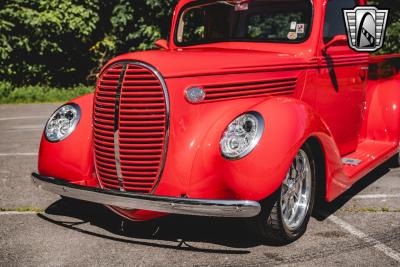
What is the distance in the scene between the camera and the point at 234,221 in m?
4.39

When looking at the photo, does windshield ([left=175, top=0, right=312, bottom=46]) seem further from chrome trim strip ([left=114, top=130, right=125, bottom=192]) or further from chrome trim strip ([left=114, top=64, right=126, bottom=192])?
chrome trim strip ([left=114, top=130, right=125, bottom=192])

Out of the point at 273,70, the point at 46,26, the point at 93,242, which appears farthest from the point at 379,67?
the point at 46,26

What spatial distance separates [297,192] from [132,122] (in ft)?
4.59

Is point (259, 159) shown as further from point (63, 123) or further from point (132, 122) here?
point (63, 123)

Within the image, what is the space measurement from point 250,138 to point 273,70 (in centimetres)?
98

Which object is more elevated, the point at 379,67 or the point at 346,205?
the point at 379,67

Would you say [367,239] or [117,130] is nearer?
[117,130]

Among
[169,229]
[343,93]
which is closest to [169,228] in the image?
[169,229]

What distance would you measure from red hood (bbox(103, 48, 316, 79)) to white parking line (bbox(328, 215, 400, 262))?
136cm

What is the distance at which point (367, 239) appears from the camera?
398cm

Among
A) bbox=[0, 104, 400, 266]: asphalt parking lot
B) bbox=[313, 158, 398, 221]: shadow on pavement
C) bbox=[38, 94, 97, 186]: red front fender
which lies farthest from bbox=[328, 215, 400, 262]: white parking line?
bbox=[38, 94, 97, 186]: red front fender

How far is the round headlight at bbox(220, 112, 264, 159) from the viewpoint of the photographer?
344 cm

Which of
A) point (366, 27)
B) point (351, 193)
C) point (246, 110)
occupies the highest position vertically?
point (366, 27)

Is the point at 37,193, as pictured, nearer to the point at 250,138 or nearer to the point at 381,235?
the point at 250,138
